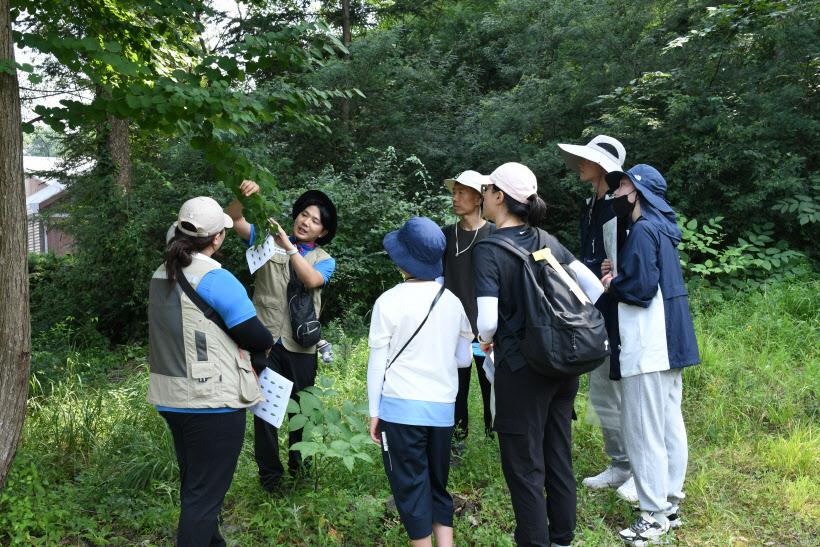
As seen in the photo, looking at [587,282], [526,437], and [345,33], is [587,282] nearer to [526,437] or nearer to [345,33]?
[526,437]

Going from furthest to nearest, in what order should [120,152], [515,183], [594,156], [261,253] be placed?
1. [120,152]
2. [594,156]
3. [261,253]
4. [515,183]

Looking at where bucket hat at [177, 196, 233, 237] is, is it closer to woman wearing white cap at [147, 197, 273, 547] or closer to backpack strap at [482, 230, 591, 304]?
woman wearing white cap at [147, 197, 273, 547]

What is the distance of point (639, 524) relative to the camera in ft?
10.3

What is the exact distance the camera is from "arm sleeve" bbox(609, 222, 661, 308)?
10.0 ft

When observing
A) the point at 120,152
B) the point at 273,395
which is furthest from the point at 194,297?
the point at 120,152

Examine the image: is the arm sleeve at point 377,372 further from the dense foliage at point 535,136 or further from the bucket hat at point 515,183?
the dense foliage at point 535,136

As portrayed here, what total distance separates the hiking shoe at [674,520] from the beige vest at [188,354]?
247cm

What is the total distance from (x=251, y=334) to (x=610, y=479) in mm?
2546

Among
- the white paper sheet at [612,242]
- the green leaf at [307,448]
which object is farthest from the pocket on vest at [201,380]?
the white paper sheet at [612,242]

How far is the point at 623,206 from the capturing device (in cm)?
322

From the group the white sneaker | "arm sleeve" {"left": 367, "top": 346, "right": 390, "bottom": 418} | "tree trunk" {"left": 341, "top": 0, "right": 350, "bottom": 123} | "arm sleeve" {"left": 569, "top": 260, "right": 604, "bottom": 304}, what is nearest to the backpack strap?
"arm sleeve" {"left": 569, "top": 260, "right": 604, "bottom": 304}

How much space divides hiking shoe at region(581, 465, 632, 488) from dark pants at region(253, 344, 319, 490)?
6.13 ft

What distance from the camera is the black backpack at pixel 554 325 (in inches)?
98.4

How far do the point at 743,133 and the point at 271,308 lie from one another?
6.49 meters
